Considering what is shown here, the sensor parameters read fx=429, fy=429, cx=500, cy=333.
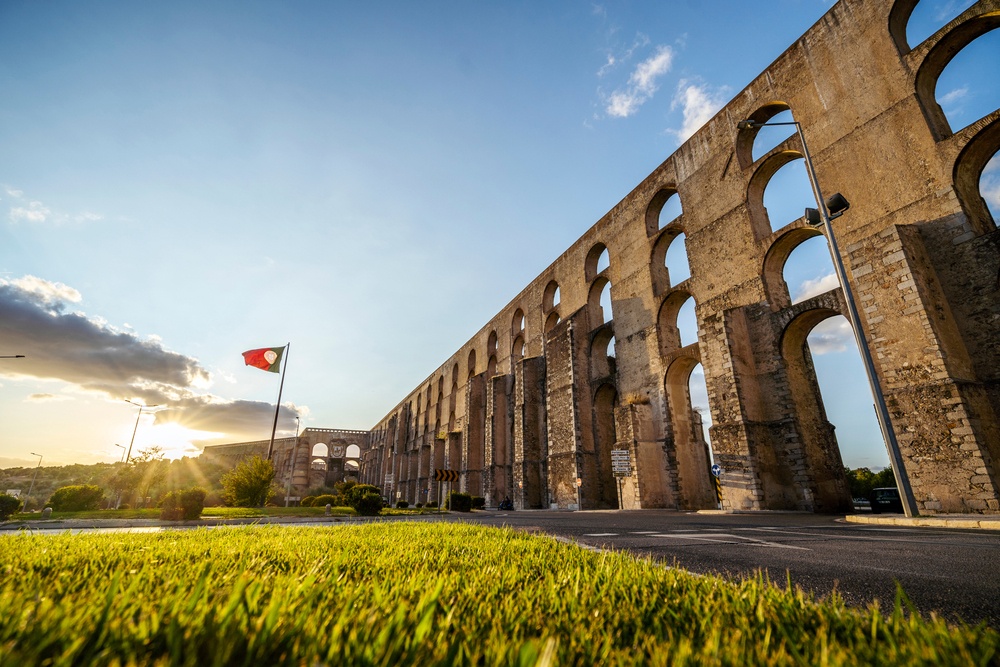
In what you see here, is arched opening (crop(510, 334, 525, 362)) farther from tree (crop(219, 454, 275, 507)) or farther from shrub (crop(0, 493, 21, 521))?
shrub (crop(0, 493, 21, 521))

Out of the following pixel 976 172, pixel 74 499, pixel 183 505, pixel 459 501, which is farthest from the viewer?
pixel 459 501

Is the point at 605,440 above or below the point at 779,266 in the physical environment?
below

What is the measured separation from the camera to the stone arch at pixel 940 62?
10.3 metres

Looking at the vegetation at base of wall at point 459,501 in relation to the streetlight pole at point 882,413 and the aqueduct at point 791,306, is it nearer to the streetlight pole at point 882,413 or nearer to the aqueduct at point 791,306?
the aqueduct at point 791,306

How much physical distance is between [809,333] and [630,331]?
650 centimetres

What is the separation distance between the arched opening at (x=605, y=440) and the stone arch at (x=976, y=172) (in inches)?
476

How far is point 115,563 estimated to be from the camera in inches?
95.0

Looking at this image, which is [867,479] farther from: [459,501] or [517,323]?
[459,501]

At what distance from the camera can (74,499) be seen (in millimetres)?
17891

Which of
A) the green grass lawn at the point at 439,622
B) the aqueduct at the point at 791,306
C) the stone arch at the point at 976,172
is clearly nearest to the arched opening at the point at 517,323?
the aqueduct at the point at 791,306

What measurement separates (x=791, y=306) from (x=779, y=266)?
70.8 inches

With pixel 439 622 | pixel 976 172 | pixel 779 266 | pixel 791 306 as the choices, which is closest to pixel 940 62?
pixel 976 172

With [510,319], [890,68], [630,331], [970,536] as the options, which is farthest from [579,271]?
[970,536]

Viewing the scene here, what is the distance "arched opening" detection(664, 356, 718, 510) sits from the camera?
50.2 feet
